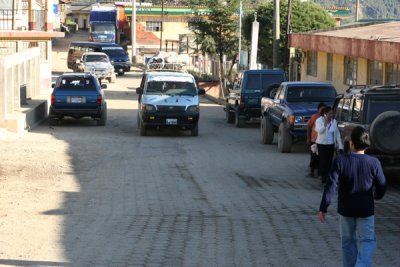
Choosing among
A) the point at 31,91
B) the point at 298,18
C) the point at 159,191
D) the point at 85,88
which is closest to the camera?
the point at 159,191

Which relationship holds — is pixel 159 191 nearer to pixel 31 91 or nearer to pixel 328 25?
pixel 31 91

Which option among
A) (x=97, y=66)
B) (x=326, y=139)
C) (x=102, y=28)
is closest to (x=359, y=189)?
(x=326, y=139)

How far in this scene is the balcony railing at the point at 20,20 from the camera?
40912 millimetres

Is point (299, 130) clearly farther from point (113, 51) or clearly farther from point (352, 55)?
point (113, 51)

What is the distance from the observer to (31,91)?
35906mm

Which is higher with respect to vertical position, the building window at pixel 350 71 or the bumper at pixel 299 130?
the building window at pixel 350 71

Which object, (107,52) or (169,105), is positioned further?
(107,52)

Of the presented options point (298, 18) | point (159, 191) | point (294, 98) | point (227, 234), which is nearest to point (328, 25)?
point (298, 18)

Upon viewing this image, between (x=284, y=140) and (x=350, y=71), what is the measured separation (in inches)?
464

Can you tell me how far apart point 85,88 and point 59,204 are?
15.4 meters

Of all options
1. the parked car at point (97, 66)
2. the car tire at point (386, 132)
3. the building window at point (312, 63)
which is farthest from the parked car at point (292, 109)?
the parked car at point (97, 66)

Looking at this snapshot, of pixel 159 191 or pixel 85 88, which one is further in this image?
pixel 85 88

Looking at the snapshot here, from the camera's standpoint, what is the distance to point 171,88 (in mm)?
27641

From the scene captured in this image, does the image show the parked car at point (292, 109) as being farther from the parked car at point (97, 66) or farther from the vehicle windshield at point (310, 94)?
the parked car at point (97, 66)
